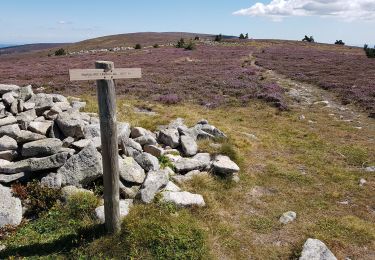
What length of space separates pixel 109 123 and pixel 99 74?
1047 mm

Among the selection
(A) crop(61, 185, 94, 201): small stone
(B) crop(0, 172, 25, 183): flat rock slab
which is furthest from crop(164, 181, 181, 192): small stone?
(B) crop(0, 172, 25, 183): flat rock slab

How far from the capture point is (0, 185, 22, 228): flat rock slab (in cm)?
844

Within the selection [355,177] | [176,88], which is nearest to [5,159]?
[355,177]

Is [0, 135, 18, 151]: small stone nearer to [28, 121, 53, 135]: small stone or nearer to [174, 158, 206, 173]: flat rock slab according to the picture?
[28, 121, 53, 135]: small stone

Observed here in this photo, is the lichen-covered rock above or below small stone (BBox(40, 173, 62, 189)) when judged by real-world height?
above

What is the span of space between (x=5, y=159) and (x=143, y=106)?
13.0 meters

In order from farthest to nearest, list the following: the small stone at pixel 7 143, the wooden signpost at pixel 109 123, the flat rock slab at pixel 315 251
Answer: the small stone at pixel 7 143 → the flat rock slab at pixel 315 251 → the wooden signpost at pixel 109 123

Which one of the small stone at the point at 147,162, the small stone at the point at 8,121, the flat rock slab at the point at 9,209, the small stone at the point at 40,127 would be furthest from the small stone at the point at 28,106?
the small stone at the point at 147,162

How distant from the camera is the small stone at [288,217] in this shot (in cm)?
966

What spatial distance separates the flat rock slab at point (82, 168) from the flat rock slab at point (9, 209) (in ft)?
4.19

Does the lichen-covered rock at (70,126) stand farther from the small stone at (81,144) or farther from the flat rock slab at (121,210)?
Result: the flat rock slab at (121,210)

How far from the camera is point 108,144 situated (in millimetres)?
7578

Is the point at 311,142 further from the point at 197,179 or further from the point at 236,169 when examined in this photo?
the point at 197,179

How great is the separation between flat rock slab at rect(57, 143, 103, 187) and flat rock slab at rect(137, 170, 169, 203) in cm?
134
